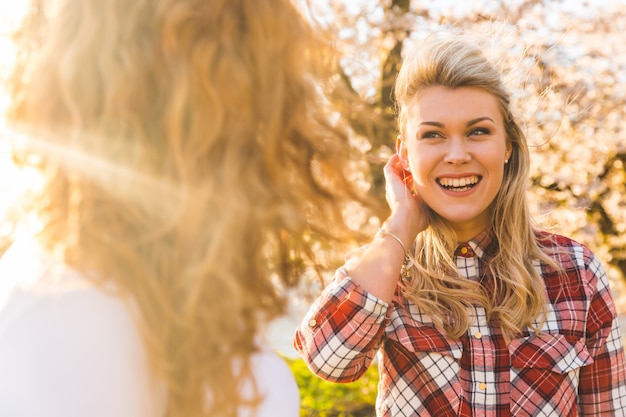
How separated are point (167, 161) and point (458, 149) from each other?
133cm

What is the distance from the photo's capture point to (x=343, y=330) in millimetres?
1954

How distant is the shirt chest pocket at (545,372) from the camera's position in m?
1.92

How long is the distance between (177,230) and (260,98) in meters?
0.22

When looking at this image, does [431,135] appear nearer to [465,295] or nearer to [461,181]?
[461,181]

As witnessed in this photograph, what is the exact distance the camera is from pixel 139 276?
2.82 ft

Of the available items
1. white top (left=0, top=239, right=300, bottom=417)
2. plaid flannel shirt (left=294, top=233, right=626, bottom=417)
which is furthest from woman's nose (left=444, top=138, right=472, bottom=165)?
white top (left=0, top=239, right=300, bottom=417)

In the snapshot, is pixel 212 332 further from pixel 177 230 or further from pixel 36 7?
pixel 36 7

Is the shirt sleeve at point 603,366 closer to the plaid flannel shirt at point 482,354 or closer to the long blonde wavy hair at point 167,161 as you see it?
the plaid flannel shirt at point 482,354

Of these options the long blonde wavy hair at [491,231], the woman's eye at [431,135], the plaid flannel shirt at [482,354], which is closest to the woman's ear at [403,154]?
the long blonde wavy hair at [491,231]

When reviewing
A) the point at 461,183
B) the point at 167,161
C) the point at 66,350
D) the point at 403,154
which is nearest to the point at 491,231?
the point at 461,183

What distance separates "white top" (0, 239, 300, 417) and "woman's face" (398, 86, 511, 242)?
4.58ft

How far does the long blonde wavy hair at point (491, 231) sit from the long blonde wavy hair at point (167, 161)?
1241 mm

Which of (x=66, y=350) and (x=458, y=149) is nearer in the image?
(x=66, y=350)

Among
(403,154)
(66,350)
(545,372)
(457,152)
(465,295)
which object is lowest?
(66,350)
